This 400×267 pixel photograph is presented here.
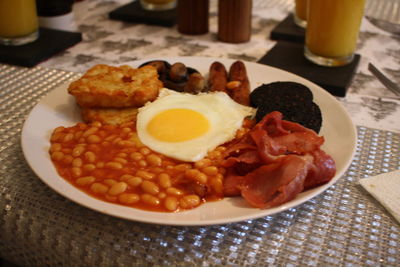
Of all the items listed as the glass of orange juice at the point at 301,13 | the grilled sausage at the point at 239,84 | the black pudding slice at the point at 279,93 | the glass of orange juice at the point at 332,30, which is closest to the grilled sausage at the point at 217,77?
the grilled sausage at the point at 239,84

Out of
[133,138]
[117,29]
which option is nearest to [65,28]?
[117,29]

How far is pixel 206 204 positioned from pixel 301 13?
169 cm

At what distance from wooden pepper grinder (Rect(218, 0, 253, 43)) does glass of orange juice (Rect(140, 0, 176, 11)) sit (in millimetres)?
489

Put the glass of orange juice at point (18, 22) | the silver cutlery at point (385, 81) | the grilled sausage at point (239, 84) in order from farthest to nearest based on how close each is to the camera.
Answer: the glass of orange juice at point (18, 22) → the silver cutlery at point (385, 81) → the grilled sausage at point (239, 84)

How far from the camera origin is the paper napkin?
1.28m

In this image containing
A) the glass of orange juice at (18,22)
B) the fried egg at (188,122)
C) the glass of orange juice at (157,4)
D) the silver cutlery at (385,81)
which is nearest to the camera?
the fried egg at (188,122)

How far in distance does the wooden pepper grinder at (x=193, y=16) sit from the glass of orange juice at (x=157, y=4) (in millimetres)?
271

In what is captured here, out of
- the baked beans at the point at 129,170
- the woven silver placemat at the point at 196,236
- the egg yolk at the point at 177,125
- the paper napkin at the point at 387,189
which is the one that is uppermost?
the egg yolk at the point at 177,125

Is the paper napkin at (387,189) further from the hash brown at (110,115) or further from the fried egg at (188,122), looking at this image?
the hash brown at (110,115)

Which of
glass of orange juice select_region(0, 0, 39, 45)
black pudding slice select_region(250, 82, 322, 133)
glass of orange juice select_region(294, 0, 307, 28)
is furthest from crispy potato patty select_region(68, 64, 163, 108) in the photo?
glass of orange juice select_region(294, 0, 307, 28)

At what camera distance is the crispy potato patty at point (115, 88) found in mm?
1595

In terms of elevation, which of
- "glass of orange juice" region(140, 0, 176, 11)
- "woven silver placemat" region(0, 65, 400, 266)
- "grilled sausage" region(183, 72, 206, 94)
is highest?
→ "glass of orange juice" region(140, 0, 176, 11)

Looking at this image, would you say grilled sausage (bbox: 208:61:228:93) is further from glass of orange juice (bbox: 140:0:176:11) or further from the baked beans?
glass of orange juice (bbox: 140:0:176:11)

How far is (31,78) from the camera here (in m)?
2.09
